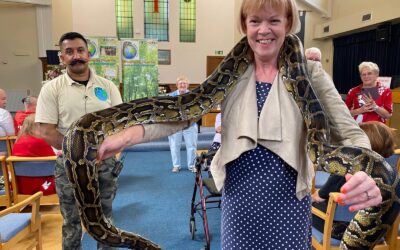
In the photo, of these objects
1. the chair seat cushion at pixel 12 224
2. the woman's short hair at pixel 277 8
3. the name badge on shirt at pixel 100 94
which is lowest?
the chair seat cushion at pixel 12 224

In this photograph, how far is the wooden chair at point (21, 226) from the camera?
8.70 ft

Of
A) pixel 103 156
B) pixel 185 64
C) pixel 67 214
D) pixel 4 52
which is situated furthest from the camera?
pixel 185 64

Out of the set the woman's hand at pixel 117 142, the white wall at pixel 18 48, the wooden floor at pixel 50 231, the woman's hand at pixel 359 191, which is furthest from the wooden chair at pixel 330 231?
the white wall at pixel 18 48

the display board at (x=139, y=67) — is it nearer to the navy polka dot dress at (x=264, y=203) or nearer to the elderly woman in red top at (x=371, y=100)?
the elderly woman in red top at (x=371, y=100)

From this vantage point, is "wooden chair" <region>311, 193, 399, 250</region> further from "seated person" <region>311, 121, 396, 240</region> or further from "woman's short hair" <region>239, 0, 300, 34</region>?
"woman's short hair" <region>239, 0, 300, 34</region>

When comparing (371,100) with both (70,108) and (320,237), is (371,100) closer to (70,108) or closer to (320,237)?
(320,237)

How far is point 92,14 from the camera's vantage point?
1559 cm

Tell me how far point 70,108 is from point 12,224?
1.12 meters

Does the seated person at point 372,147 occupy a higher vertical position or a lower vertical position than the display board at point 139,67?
lower

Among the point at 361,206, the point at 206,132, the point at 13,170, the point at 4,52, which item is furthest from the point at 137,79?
the point at 361,206

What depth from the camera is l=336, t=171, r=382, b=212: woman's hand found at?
1.03 meters

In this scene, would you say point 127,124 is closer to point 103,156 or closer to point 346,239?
point 103,156

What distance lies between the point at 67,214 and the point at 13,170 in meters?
1.41

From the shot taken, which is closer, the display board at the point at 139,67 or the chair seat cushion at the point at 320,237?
the chair seat cushion at the point at 320,237
